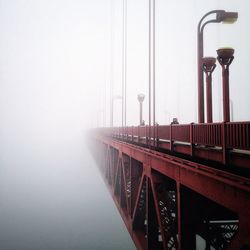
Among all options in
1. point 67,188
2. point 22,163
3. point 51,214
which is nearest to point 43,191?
point 67,188

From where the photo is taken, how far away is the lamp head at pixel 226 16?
38.6ft

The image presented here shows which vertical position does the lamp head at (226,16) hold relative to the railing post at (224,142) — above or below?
above

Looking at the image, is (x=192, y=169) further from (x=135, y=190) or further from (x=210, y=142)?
(x=135, y=190)

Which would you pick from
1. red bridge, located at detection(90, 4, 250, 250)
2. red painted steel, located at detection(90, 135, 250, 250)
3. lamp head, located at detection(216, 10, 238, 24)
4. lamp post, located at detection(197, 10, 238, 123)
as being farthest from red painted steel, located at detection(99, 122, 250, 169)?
lamp head, located at detection(216, 10, 238, 24)

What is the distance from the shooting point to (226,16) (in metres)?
11.9

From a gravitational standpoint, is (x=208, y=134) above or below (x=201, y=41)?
below

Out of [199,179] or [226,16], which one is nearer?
[199,179]

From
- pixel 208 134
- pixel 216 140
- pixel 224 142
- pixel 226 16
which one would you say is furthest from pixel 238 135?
pixel 226 16

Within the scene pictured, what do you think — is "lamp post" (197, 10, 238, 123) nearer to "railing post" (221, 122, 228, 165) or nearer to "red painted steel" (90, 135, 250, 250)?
"red painted steel" (90, 135, 250, 250)

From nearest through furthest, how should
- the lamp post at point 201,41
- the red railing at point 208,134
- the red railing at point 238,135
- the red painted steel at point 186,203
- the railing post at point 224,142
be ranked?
the red painted steel at point 186,203 < the red railing at point 238,135 < the railing post at point 224,142 < the red railing at point 208,134 < the lamp post at point 201,41

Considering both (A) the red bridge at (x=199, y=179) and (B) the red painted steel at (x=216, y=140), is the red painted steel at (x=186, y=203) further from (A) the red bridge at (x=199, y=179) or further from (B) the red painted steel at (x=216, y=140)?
(B) the red painted steel at (x=216, y=140)

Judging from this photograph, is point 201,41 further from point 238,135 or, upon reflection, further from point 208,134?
point 238,135

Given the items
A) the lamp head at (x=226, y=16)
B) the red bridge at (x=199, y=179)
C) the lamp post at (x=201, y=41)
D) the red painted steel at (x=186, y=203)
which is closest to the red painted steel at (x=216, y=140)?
the red bridge at (x=199, y=179)

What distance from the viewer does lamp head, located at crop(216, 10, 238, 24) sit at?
464 inches
